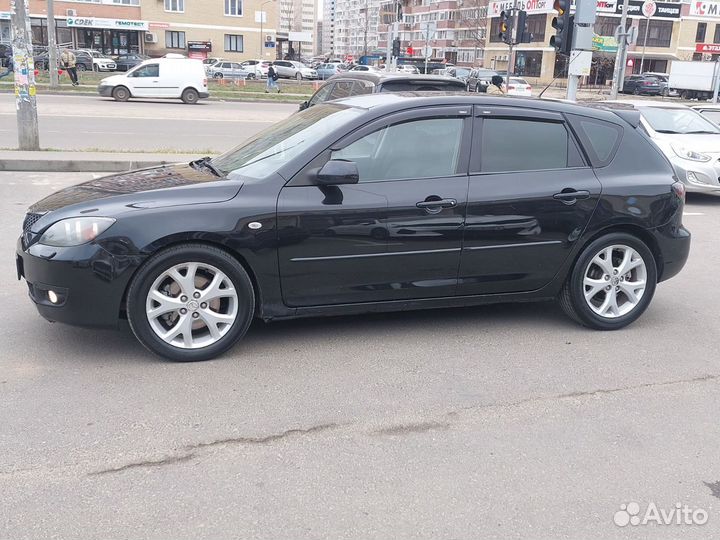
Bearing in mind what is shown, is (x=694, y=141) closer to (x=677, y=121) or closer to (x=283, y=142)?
(x=677, y=121)

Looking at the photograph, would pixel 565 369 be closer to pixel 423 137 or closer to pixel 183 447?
pixel 423 137

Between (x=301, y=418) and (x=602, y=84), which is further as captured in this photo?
(x=602, y=84)

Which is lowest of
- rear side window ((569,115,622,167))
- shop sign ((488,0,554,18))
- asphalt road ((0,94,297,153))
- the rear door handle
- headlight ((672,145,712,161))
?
asphalt road ((0,94,297,153))

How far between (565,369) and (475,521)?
6.22ft

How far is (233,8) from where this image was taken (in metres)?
71.2

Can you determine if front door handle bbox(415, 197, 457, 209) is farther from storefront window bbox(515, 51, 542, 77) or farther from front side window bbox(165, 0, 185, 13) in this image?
storefront window bbox(515, 51, 542, 77)

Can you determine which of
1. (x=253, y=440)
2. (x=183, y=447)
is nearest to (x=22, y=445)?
(x=183, y=447)

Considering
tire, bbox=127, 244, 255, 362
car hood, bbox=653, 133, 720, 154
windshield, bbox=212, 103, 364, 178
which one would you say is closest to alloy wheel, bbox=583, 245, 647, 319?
windshield, bbox=212, 103, 364, 178

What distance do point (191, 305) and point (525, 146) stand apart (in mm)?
2537

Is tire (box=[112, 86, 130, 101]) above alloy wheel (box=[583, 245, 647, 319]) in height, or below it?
below

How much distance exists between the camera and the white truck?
155 feet

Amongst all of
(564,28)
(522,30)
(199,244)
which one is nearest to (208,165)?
(199,244)

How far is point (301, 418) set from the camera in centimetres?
389

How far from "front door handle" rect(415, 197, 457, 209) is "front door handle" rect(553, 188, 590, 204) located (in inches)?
30.8
